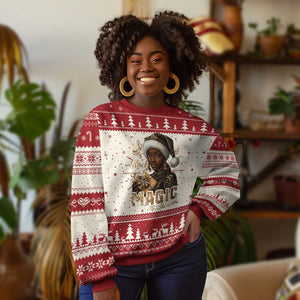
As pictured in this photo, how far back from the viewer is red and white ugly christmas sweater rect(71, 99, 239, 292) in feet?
1.86

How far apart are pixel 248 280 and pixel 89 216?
0.92 m

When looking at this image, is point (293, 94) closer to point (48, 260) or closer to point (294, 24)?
point (294, 24)

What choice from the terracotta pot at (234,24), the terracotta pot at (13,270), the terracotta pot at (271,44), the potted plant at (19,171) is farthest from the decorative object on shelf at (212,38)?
the terracotta pot at (13,270)

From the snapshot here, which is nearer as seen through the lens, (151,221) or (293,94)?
(151,221)

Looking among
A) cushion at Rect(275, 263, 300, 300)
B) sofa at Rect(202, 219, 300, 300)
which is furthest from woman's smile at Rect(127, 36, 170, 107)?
cushion at Rect(275, 263, 300, 300)

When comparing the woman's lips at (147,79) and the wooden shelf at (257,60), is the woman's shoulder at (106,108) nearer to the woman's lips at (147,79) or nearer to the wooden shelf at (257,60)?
the woman's lips at (147,79)

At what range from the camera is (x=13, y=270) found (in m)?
1.96

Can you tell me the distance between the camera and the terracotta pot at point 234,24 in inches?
79.9

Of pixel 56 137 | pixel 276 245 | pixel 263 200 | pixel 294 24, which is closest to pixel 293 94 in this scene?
pixel 294 24

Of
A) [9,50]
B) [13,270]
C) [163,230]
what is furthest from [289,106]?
[163,230]

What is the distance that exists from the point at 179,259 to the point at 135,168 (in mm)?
160

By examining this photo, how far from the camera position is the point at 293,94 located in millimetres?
2088

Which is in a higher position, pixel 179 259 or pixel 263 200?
pixel 179 259

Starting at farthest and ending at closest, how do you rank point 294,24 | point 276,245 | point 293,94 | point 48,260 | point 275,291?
point 276,245
point 294,24
point 293,94
point 48,260
point 275,291
